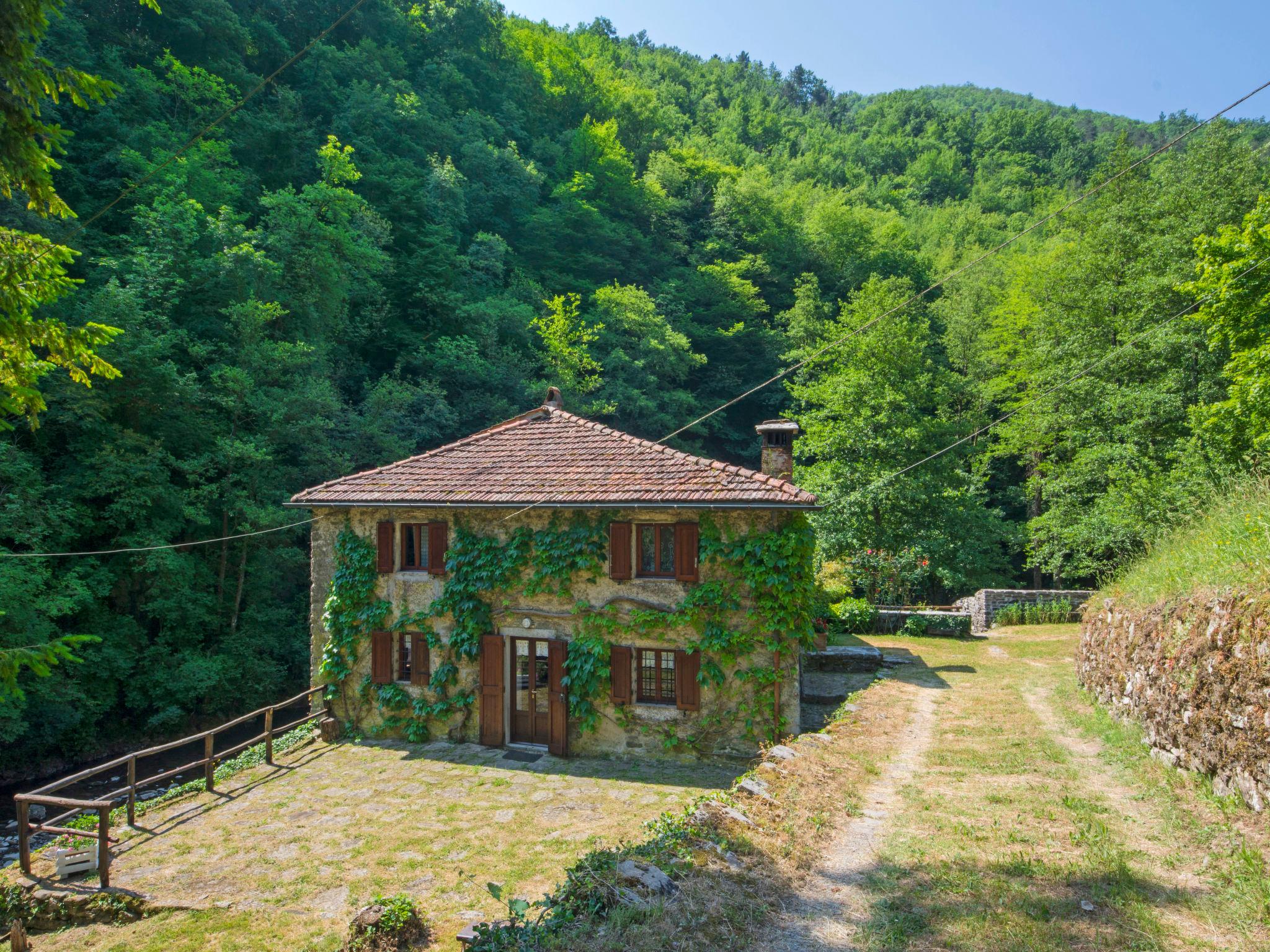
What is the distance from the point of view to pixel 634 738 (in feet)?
41.4

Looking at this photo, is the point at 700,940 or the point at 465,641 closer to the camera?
the point at 700,940

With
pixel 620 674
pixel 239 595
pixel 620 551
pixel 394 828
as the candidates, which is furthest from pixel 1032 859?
pixel 239 595

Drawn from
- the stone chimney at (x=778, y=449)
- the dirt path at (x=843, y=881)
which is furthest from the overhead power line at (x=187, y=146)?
the stone chimney at (x=778, y=449)

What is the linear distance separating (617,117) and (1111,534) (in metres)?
47.0

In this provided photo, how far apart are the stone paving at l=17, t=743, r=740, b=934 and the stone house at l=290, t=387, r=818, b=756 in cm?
84

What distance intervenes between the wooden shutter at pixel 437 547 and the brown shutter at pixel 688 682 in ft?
17.0

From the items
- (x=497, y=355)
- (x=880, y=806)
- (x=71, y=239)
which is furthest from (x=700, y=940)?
(x=497, y=355)

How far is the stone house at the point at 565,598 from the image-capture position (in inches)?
477

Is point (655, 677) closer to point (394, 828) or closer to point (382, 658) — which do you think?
point (394, 828)

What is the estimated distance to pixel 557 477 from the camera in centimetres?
1358

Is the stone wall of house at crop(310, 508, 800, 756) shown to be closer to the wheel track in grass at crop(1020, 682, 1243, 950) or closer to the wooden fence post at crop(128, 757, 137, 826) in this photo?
the wooden fence post at crop(128, 757, 137, 826)

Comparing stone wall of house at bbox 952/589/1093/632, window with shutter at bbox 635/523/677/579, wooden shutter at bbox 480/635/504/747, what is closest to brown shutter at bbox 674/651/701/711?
window with shutter at bbox 635/523/677/579

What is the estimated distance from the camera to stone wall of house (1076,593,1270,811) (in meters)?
5.71

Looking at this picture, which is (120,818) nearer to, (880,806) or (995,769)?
(880,806)
